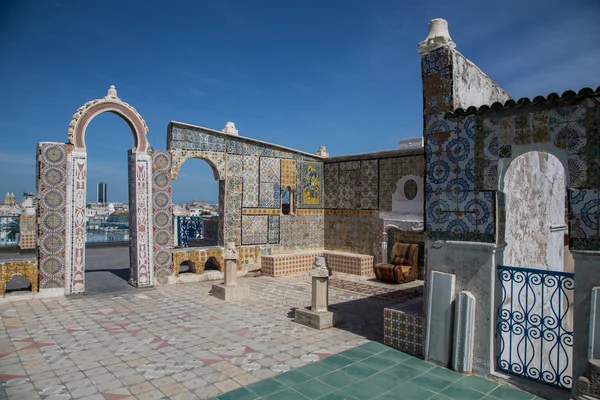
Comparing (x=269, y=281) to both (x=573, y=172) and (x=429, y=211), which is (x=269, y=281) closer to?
(x=429, y=211)

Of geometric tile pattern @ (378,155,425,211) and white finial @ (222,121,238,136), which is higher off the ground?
white finial @ (222,121,238,136)

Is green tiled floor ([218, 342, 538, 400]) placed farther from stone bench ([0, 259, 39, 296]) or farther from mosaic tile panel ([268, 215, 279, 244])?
mosaic tile panel ([268, 215, 279, 244])

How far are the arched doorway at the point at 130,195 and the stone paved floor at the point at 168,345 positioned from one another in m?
0.78

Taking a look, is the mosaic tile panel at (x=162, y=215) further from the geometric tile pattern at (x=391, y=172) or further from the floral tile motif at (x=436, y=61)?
the floral tile motif at (x=436, y=61)

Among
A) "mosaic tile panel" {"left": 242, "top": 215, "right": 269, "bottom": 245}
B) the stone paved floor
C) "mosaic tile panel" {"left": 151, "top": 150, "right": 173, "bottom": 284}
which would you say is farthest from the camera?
"mosaic tile panel" {"left": 242, "top": 215, "right": 269, "bottom": 245}

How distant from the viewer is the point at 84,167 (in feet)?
26.8

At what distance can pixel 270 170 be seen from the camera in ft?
36.2

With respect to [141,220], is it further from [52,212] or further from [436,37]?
[436,37]

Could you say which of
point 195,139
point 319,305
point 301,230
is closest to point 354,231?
point 301,230

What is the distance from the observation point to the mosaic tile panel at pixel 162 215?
9.02 meters

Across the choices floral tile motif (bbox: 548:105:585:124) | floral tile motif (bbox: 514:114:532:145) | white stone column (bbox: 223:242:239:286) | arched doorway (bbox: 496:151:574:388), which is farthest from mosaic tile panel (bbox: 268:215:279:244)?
floral tile motif (bbox: 548:105:585:124)

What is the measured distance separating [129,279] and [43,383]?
513 centimetres

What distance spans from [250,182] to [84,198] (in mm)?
3871

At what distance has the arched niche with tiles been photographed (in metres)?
7.98
